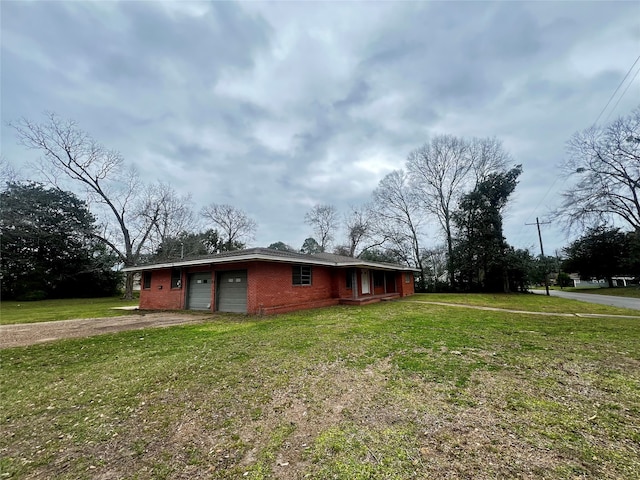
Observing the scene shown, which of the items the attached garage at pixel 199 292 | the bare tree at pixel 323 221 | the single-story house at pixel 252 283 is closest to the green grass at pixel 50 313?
the single-story house at pixel 252 283

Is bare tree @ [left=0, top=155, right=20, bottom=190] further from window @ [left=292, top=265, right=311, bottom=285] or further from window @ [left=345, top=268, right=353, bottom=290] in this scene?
window @ [left=345, top=268, right=353, bottom=290]

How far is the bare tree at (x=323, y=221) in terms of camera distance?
37188 millimetres

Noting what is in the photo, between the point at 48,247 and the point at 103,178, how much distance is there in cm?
849

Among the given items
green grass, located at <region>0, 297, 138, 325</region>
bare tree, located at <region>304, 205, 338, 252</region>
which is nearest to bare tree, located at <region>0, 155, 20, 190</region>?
green grass, located at <region>0, 297, 138, 325</region>

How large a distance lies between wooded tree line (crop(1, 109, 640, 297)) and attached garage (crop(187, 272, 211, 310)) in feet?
49.9

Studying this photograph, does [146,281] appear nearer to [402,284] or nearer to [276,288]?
[276,288]

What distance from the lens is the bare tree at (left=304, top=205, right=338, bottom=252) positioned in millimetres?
37188

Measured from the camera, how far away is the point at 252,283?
1136cm

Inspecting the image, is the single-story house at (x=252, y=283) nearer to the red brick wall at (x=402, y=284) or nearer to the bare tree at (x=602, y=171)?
the red brick wall at (x=402, y=284)

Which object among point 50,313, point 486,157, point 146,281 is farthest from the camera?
point 486,157

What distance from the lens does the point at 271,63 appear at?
1032 cm

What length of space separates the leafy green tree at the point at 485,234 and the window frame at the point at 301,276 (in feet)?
58.7

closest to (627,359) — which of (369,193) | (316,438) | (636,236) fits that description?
(316,438)

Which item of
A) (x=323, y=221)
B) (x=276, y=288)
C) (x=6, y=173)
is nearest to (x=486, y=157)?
(x=323, y=221)
